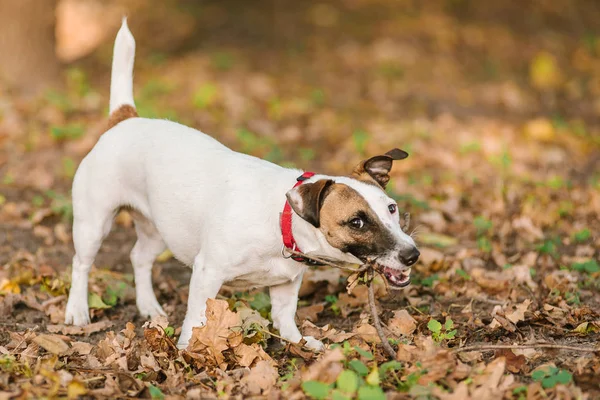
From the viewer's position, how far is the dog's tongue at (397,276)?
169 inches

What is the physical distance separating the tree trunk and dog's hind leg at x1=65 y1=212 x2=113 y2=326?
550 centimetres

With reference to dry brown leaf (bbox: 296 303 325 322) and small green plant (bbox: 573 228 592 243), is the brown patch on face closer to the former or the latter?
dry brown leaf (bbox: 296 303 325 322)

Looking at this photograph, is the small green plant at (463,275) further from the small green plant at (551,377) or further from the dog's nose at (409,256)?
the small green plant at (551,377)

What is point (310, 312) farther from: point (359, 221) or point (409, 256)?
point (409, 256)

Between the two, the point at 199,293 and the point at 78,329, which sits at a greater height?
the point at 199,293

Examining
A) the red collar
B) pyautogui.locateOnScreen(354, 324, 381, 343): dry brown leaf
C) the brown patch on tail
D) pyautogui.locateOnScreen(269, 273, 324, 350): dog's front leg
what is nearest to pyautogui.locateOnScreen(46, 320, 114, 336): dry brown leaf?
pyautogui.locateOnScreen(269, 273, 324, 350): dog's front leg

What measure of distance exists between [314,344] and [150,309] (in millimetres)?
1534

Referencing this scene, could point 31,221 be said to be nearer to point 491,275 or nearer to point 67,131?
point 67,131

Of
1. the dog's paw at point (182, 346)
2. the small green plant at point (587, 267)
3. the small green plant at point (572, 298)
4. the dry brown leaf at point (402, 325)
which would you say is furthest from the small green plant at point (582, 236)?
the dog's paw at point (182, 346)

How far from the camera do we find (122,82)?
5.85m

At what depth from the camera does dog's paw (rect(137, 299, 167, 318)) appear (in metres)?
5.67

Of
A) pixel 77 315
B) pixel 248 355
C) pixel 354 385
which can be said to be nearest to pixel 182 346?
pixel 248 355

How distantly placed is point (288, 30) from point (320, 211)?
12755 millimetres

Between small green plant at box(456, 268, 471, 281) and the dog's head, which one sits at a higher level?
the dog's head
